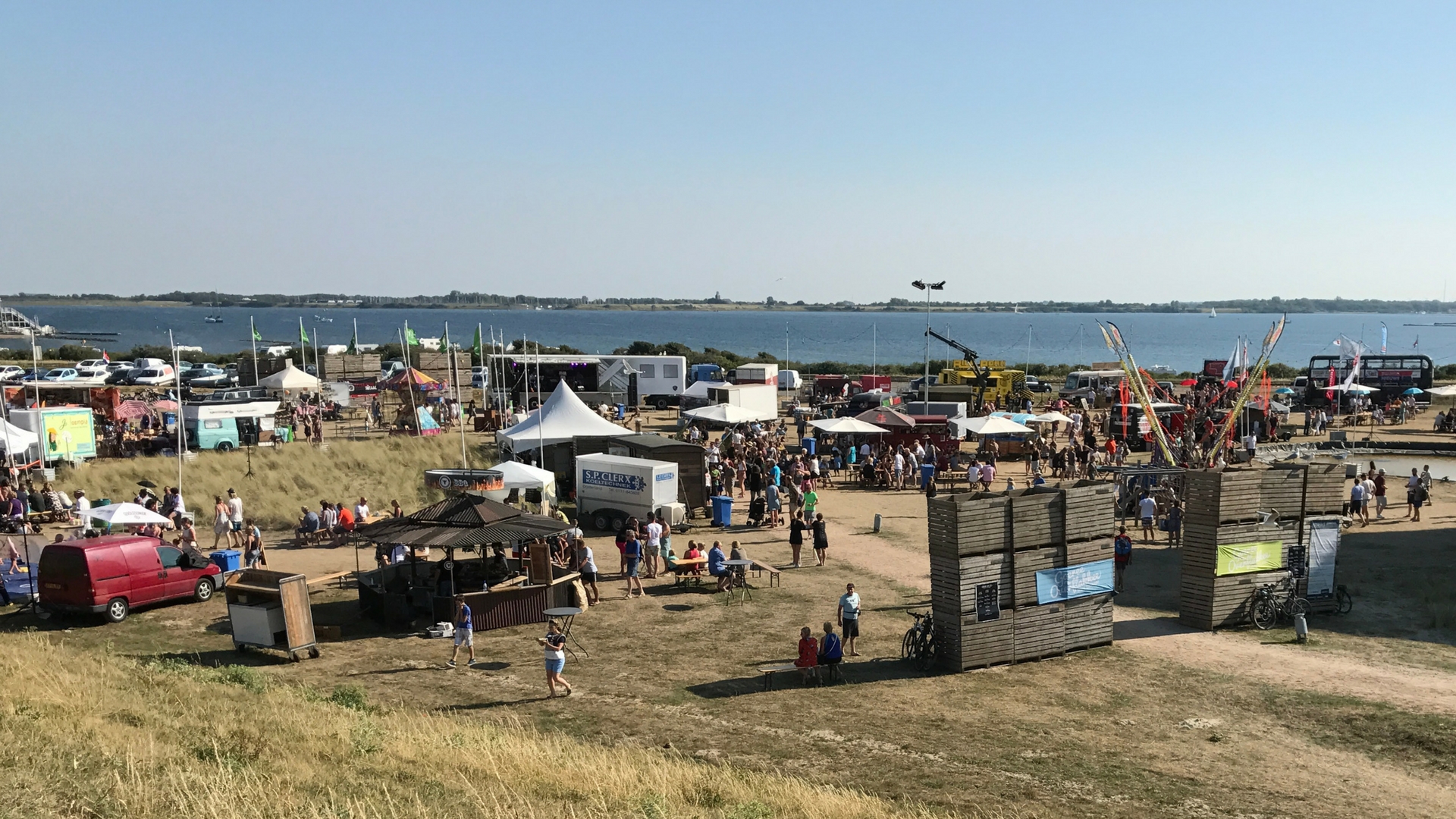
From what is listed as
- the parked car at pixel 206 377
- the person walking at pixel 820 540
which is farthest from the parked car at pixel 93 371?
the person walking at pixel 820 540

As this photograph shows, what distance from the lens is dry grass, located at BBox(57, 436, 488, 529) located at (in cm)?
2712

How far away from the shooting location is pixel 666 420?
148 ft

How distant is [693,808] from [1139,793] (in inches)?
180

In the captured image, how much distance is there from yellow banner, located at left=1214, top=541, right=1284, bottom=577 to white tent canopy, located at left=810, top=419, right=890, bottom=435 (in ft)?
53.7

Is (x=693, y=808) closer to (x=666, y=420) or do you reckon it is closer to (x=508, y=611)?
(x=508, y=611)

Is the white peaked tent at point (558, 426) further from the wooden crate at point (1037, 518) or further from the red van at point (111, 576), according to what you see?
the wooden crate at point (1037, 518)

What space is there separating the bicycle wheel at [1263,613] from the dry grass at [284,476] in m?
Result: 19.0

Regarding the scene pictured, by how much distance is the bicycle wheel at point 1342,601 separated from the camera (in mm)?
17156

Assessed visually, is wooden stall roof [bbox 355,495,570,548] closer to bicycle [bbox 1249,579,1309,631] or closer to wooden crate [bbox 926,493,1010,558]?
wooden crate [bbox 926,493,1010,558]

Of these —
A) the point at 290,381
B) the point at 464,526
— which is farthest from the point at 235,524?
the point at 290,381

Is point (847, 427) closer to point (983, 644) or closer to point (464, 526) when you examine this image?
point (464, 526)

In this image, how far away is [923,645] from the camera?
14.6 m

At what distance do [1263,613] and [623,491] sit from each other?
13.2 m

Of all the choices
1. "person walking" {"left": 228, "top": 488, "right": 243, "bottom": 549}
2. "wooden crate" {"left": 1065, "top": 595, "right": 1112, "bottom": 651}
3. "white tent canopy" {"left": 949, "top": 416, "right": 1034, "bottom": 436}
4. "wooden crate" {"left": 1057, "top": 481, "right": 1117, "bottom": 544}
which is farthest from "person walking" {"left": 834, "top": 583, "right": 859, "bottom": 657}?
"white tent canopy" {"left": 949, "top": 416, "right": 1034, "bottom": 436}
